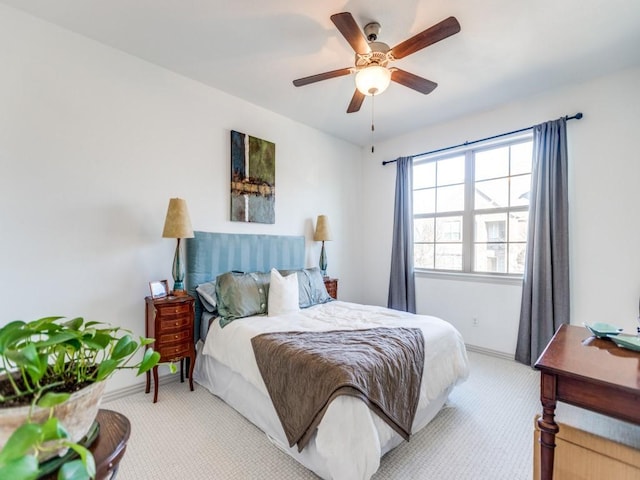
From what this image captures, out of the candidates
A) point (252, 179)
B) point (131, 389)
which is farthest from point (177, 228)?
point (131, 389)

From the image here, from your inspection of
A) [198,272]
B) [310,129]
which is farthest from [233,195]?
[310,129]

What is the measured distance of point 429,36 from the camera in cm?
176

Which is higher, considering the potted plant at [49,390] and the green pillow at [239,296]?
the potted plant at [49,390]

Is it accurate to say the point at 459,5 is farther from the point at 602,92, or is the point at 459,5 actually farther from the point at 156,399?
the point at 156,399

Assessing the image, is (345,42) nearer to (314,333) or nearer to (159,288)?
(314,333)

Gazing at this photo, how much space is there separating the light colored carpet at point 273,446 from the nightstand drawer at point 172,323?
1.94 ft

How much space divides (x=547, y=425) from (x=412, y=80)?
2.19 m

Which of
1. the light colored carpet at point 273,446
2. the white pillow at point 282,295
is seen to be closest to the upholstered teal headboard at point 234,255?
the white pillow at point 282,295

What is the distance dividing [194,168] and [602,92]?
13.1ft

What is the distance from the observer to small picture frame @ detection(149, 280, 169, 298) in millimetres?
2479

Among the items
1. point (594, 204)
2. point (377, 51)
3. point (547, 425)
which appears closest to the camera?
point (547, 425)

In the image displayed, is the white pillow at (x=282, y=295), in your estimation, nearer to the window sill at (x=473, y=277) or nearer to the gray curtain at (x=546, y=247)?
the window sill at (x=473, y=277)

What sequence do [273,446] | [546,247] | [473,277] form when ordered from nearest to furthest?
[273,446] → [546,247] → [473,277]

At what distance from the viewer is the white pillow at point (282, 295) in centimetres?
268
